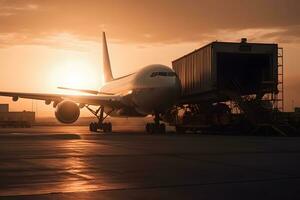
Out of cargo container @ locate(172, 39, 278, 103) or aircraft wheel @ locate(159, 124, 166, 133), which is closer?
cargo container @ locate(172, 39, 278, 103)

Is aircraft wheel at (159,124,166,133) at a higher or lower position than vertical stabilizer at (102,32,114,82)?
lower

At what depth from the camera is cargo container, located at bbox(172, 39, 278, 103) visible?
3259cm

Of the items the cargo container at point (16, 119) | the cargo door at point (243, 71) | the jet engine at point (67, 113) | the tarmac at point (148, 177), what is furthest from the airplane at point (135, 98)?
the cargo container at point (16, 119)

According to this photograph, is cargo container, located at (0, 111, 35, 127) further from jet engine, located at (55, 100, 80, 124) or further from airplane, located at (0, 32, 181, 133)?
jet engine, located at (55, 100, 80, 124)

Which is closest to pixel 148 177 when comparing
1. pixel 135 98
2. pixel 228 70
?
pixel 135 98

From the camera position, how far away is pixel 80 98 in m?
38.1

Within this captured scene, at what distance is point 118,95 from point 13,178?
29.4 m

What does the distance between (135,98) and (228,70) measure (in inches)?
297

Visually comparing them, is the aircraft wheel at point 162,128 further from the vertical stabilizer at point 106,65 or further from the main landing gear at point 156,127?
the vertical stabilizer at point 106,65

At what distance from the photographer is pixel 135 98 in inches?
1414

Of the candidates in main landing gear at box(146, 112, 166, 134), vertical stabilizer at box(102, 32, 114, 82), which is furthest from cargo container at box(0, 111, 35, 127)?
main landing gear at box(146, 112, 166, 134)

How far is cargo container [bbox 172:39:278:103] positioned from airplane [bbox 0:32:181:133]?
2.29 m

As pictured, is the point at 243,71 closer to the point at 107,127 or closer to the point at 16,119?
the point at 107,127

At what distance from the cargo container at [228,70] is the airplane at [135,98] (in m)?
2.29
